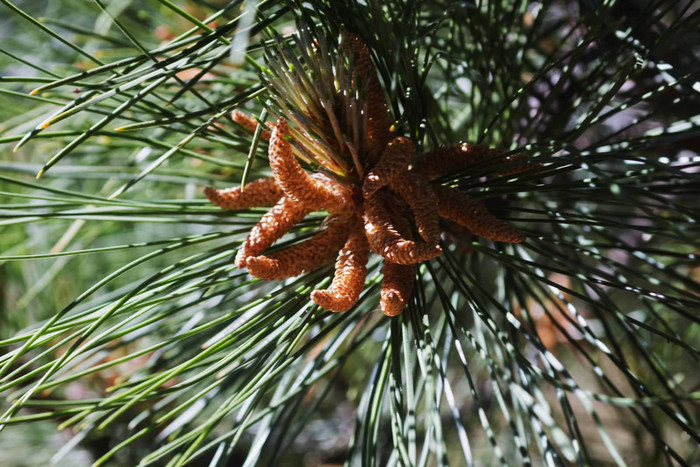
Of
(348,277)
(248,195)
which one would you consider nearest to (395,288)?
(348,277)

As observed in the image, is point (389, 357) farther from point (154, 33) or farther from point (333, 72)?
point (154, 33)

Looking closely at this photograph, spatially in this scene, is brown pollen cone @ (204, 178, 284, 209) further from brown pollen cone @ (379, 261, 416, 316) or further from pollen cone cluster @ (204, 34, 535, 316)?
brown pollen cone @ (379, 261, 416, 316)

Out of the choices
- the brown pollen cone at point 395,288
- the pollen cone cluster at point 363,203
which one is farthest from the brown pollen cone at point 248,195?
the brown pollen cone at point 395,288

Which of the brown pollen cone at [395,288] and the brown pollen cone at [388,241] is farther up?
the brown pollen cone at [388,241]

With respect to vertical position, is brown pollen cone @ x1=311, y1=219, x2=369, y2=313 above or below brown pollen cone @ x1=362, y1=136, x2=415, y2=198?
below

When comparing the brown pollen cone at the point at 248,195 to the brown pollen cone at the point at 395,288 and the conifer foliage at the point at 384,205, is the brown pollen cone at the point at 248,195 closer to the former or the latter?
the conifer foliage at the point at 384,205

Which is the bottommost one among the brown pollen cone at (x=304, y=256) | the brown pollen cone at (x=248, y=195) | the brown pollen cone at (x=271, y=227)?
the brown pollen cone at (x=304, y=256)

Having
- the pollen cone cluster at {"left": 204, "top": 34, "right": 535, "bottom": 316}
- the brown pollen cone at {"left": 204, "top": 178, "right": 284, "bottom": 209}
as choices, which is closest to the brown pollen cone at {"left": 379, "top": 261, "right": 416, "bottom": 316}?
the pollen cone cluster at {"left": 204, "top": 34, "right": 535, "bottom": 316}

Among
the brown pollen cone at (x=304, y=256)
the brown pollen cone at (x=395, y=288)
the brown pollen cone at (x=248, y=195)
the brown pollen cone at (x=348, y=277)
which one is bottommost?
the brown pollen cone at (x=395, y=288)

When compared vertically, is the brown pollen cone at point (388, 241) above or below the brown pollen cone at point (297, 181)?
below
